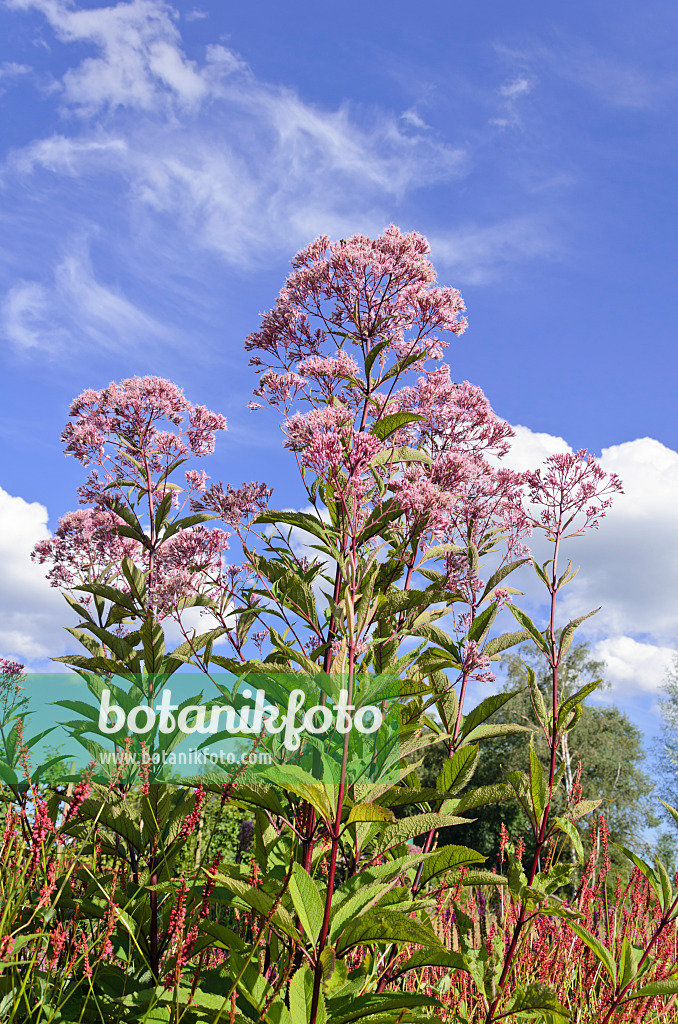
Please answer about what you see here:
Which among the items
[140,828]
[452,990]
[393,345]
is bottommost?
[452,990]

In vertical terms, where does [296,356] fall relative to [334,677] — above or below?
above

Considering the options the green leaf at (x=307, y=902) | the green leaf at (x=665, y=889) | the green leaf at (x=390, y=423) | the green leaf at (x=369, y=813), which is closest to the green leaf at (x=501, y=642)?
the green leaf at (x=665, y=889)

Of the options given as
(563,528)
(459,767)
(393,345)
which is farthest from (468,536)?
(459,767)

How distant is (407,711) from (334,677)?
21.3 inches

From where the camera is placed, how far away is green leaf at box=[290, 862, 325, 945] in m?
1.58

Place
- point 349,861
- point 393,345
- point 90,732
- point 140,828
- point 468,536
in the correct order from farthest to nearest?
point 468,536
point 393,345
point 90,732
point 140,828
point 349,861

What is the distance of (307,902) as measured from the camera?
1.62 m

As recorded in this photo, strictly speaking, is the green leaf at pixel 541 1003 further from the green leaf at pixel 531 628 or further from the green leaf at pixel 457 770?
the green leaf at pixel 531 628

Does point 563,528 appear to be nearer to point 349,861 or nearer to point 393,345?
point 393,345

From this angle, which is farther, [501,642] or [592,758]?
[592,758]

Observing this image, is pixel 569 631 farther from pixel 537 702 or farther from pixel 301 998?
pixel 301 998

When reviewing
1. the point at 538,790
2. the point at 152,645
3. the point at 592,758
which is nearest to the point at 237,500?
the point at 152,645

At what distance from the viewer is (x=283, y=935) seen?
1.88m

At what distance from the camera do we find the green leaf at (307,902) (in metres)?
1.58
